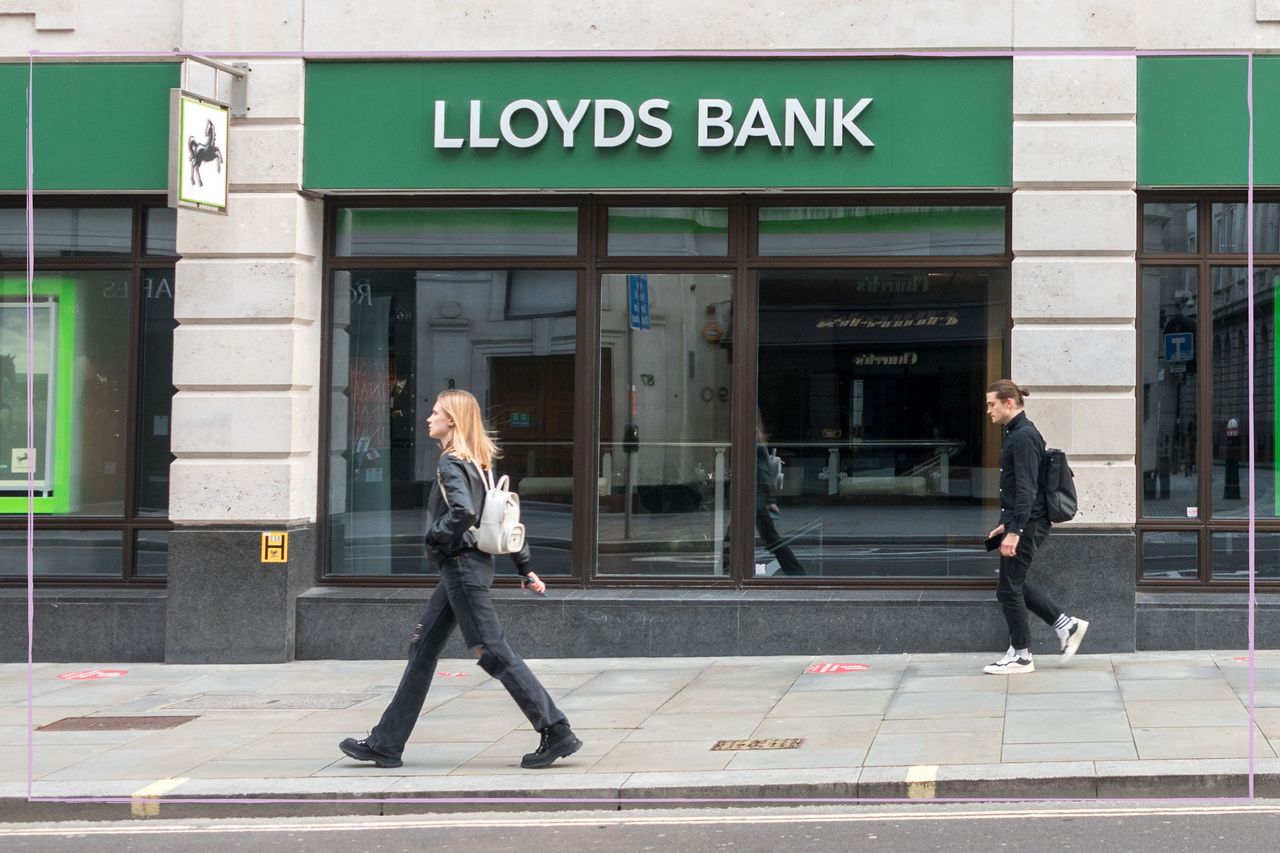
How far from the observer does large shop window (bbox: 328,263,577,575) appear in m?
12.0

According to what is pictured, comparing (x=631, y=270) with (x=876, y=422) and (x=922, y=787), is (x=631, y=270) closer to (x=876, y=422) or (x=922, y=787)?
(x=876, y=422)

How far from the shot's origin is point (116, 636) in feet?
39.1

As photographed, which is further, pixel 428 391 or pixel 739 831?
pixel 428 391

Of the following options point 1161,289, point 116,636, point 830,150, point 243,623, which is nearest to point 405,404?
point 243,623

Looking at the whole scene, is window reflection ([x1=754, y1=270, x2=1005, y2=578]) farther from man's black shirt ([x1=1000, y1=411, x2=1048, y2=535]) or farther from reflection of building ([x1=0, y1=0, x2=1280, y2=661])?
man's black shirt ([x1=1000, y1=411, x2=1048, y2=535])

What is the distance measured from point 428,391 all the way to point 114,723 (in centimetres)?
381

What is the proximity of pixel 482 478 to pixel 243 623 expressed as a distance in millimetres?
4622

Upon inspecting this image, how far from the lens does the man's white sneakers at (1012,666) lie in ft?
33.9

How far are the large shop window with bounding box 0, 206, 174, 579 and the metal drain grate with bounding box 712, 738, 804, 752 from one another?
590 centimetres

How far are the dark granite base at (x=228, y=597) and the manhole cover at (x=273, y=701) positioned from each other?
1.15m

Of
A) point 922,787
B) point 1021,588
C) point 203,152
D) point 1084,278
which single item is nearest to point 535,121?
point 203,152

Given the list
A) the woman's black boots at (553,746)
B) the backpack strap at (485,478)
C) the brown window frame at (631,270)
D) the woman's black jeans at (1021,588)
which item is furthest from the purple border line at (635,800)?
the brown window frame at (631,270)

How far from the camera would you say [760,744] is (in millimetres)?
8320

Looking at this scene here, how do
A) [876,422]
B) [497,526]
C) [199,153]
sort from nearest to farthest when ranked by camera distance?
[497,526]
[199,153]
[876,422]
